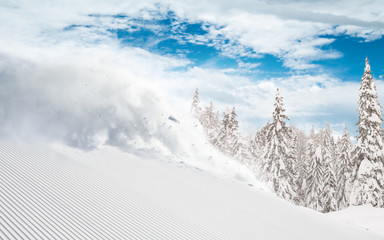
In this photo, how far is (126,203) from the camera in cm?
934

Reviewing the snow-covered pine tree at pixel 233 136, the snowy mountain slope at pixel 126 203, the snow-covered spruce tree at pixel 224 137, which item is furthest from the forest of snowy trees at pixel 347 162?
the snowy mountain slope at pixel 126 203

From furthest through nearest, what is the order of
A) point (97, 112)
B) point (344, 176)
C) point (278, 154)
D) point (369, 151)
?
point (344, 176)
point (278, 154)
point (369, 151)
point (97, 112)

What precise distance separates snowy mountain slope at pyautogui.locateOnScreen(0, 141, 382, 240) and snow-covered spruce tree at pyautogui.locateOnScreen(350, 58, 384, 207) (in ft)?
36.4

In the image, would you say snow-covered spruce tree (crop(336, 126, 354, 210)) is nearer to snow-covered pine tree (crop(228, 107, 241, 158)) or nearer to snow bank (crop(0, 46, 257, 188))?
snow-covered pine tree (crop(228, 107, 241, 158))

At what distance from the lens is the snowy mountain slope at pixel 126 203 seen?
722cm

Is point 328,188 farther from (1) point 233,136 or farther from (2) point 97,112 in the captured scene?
(2) point 97,112

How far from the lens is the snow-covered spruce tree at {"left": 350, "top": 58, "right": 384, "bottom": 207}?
77.9ft

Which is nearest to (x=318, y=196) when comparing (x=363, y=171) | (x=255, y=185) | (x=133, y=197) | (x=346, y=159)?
(x=346, y=159)

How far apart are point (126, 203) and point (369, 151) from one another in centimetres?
2345

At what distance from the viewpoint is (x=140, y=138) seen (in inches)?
687

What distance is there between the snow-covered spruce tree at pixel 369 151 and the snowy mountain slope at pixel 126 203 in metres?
11.1

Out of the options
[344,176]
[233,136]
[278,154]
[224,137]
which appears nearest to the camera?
[278,154]

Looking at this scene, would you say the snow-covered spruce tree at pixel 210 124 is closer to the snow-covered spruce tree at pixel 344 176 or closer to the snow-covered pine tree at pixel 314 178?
the snow-covered pine tree at pixel 314 178

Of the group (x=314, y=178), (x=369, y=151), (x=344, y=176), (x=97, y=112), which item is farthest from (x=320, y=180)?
(x=97, y=112)
